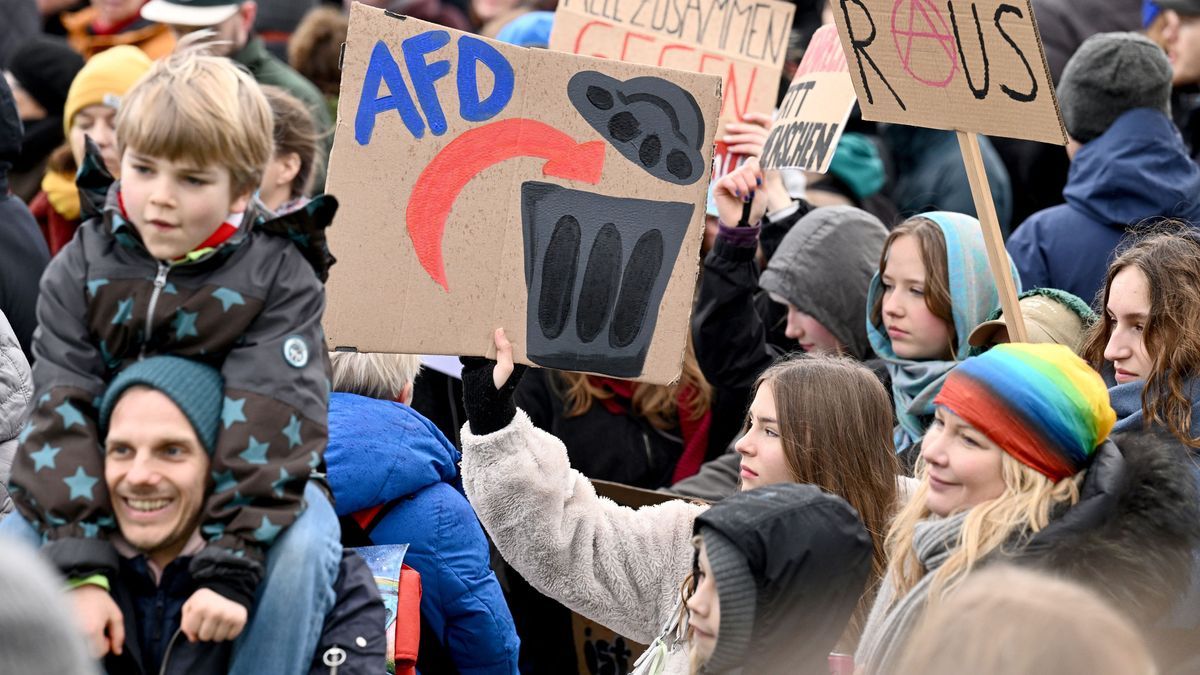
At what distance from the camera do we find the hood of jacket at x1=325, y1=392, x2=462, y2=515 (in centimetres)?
381

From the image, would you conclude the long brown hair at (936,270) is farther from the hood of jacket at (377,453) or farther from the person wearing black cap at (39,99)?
the person wearing black cap at (39,99)

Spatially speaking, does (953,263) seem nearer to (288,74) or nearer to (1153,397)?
(1153,397)

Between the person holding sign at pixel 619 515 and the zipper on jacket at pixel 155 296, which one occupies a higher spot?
the zipper on jacket at pixel 155 296

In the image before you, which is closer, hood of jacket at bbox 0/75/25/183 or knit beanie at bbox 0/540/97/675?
knit beanie at bbox 0/540/97/675

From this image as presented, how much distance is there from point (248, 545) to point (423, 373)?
2.45 metres

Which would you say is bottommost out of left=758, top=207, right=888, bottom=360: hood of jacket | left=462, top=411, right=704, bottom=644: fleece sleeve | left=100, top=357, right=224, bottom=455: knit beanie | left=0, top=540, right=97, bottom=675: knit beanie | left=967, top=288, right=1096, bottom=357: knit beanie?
left=462, top=411, right=704, bottom=644: fleece sleeve

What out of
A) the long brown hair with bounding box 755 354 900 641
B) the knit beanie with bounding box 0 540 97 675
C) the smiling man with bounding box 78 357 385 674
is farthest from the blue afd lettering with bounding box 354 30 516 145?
the knit beanie with bounding box 0 540 97 675

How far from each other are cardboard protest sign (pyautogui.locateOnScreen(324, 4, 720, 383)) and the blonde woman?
0.80m

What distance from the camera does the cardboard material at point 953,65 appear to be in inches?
154

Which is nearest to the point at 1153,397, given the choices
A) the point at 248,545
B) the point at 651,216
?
the point at 651,216

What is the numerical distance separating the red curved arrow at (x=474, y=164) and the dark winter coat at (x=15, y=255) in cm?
202

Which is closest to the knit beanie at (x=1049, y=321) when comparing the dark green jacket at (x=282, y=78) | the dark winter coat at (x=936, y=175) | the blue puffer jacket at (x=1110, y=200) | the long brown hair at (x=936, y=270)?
the long brown hair at (x=936, y=270)

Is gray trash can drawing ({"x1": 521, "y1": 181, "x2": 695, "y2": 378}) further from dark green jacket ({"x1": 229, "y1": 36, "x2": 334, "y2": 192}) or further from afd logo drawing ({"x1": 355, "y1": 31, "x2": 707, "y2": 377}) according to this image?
dark green jacket ({"x1": 229, "y1": 36, "x2": 334, "y2": 192})

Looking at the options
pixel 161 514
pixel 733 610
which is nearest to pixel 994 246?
pixel 733 610
